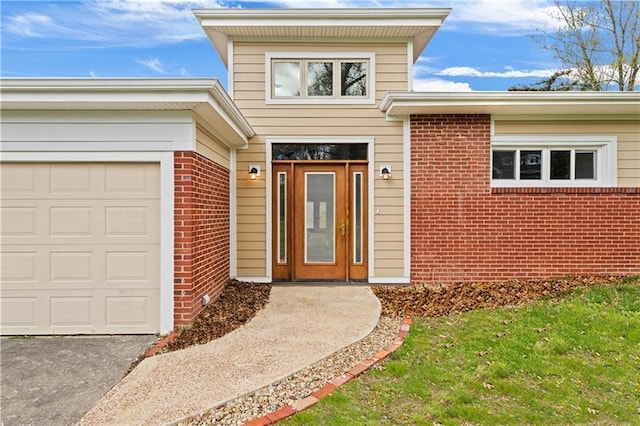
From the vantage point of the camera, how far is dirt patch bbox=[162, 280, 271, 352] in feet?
13.3

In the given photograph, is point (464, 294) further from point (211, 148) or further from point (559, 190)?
point (211, 148)

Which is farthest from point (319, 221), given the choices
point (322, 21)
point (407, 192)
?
point (322, 21)

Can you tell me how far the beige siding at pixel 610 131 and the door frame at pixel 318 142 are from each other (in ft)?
7.45

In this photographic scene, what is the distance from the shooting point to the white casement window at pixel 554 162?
6.50 meters

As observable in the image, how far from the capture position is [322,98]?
22.2 feet

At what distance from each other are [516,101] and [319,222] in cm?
381

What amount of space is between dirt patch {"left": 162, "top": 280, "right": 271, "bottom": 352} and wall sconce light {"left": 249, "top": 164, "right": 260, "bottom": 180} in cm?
189

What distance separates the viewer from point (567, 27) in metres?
11.8

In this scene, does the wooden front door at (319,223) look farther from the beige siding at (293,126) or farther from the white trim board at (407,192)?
the white trim board at (407,192)

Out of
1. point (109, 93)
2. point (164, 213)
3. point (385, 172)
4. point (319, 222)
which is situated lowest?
point (319, 222)

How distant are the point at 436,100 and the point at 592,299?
360 centimetres

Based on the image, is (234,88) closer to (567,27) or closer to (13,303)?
(13,303)

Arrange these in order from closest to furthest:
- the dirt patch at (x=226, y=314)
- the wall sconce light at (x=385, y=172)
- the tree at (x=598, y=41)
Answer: the dirt patch at (x=226, y=314), the wall sconce light at (x=385, y=172), the tree at (x=598, y=41)

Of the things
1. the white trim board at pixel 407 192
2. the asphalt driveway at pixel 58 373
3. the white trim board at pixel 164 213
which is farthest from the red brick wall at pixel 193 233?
the white trim board at pixel 407 192
